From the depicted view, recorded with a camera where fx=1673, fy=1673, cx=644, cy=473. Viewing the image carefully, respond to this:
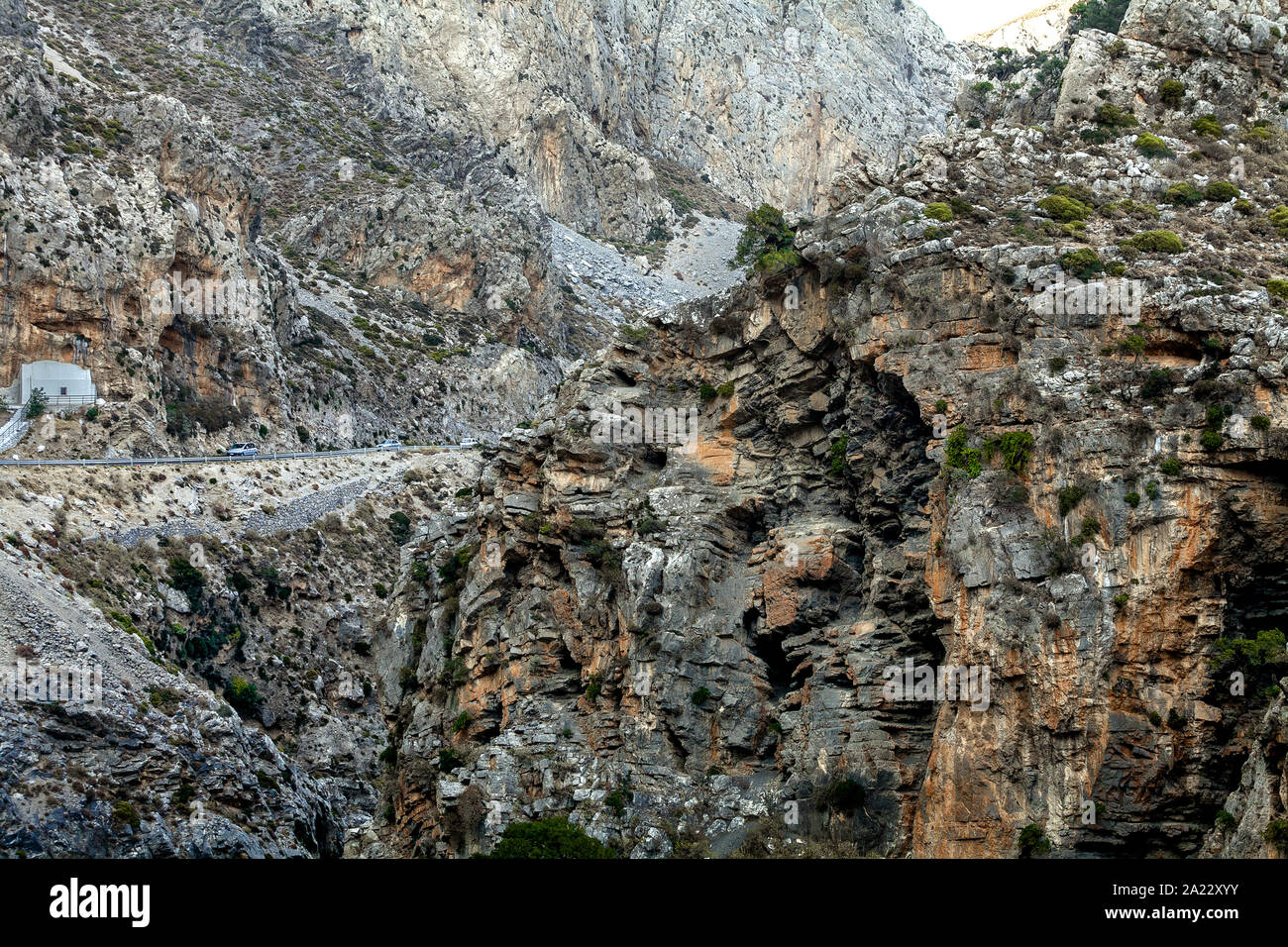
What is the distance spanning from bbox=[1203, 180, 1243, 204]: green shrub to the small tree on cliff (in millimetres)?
16404

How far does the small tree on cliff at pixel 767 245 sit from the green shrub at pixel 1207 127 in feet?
57.9

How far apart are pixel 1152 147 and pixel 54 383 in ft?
252

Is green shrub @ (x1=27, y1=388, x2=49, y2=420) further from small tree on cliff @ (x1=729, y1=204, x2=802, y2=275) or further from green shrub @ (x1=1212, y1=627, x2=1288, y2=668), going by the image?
green shrub @ (x1=1212, y1=627, x2=1288, y2=668)

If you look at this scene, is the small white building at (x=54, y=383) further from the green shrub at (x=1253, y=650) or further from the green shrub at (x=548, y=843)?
the green shrub at (x=1253, y=650)

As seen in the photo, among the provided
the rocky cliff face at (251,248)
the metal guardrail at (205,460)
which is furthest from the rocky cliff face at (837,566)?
the rocky cliff face at (251,248)

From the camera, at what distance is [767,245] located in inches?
3157

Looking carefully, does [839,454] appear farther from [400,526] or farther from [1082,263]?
[400,526]

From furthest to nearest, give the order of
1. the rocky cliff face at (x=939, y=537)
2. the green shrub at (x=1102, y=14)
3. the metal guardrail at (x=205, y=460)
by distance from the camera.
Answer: the metal guardrail at (x=205, y=460) → the green shrub at (x=1102, y=14) → the rocky cliff face at (x=939, y=537)

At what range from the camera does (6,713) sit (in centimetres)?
8112

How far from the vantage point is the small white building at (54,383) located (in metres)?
114

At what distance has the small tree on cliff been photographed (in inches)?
2785

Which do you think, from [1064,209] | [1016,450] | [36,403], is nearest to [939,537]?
[1016,450]

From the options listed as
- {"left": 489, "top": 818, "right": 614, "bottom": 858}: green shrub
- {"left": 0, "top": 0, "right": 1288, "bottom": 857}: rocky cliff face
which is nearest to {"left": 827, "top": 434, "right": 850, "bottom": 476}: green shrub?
{"left": 0, "top": 0, "right": 1288, "bottom": 857}: rocky cliff face
